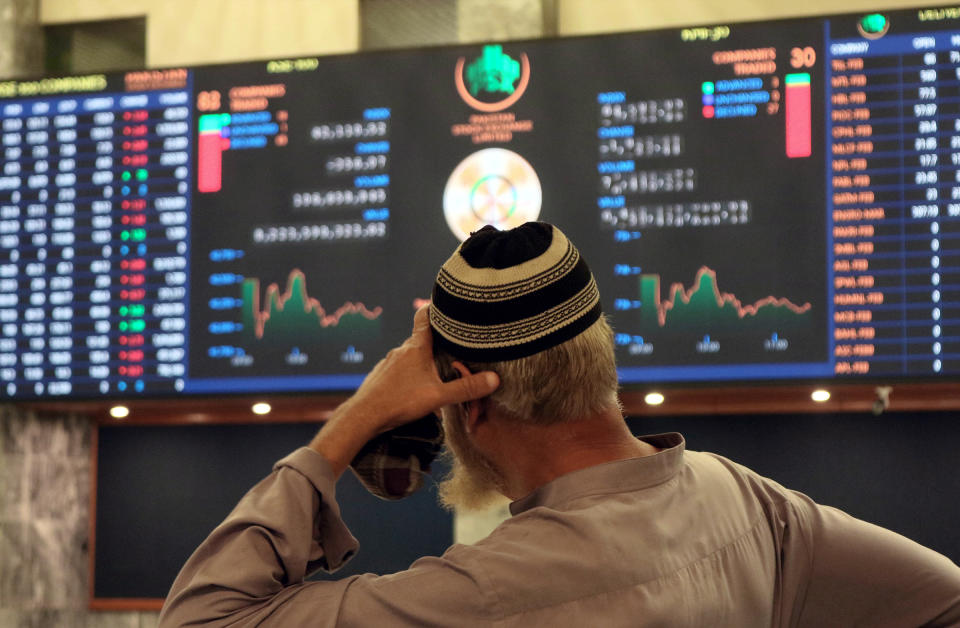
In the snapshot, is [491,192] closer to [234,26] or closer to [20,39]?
[234,26]

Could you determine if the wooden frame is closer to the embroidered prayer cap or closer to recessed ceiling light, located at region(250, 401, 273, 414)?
recessed ceiling light, located at region(250, 401, 273, 414)

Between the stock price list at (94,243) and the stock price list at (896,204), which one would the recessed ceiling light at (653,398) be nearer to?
the stock price list at (896,204)

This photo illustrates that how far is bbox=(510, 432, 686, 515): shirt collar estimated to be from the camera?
115 cm

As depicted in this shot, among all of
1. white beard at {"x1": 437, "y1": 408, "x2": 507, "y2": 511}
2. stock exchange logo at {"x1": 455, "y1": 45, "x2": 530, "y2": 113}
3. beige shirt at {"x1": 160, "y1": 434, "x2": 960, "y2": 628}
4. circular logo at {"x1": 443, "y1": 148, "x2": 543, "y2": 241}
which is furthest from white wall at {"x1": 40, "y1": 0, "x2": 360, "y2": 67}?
beige shirt at {"x1": 160, "y1": 434, "x2": 960, "y2": 628}

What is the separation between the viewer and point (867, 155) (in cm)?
322

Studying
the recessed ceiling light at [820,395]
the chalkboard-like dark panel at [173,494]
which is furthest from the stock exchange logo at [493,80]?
the chalkboard-like dark panel at [173,494]

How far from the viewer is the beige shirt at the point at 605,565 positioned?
105 cm

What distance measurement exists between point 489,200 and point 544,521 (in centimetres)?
238

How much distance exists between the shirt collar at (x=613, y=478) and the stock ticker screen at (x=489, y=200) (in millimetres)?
2083

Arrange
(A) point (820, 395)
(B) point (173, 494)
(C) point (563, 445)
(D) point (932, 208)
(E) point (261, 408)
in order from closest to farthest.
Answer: (C) point (563, 445), (D) point (932, 208), (A) point (820, 395), (E) point (261, 408), (B) point (173, 494)

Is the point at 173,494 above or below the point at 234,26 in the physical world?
below

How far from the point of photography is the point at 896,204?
10.5ft

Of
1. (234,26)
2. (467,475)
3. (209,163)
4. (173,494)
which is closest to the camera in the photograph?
(467,475)

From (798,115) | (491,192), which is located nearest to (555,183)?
(491,192)
